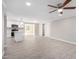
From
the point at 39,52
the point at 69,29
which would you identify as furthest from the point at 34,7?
the point at 69,29

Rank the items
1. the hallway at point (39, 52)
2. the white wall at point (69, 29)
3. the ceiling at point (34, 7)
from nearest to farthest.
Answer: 1. the hallway at point (39, 52)
2. the ceiling at point (34, 7)
3. the white wall at point (69, 29)

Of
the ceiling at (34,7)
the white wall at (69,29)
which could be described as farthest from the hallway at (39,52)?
the ceiling at (34,7)

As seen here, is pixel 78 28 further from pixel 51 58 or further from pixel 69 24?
pixel 69 24

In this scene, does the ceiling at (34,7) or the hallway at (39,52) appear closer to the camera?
the hallway at (39,52)

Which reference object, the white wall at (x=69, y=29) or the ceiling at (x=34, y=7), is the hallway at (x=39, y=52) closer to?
the white wall at (x=69, y=29)

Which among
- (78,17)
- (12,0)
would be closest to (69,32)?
(12,0)

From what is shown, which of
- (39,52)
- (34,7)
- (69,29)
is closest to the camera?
(39,52)

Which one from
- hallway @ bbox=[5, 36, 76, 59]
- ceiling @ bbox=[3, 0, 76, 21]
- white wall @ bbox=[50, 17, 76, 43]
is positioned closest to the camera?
hallway @ bbox=[5, 36, 76, 59]

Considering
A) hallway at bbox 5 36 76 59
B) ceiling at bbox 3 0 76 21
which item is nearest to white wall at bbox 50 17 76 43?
ceiling at bbox 3 0 76 21

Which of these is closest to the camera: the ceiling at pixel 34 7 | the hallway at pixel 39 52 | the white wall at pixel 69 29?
the hallway at pixel 39 52

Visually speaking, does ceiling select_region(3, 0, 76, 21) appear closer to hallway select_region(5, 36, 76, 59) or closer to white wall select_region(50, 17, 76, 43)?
white wall select_region(50, 17, 76, 43)

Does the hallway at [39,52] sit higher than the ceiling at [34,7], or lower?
lower

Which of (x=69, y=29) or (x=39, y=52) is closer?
(x=39, y=52)

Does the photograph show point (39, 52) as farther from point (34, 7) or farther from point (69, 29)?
point (69, 29)
